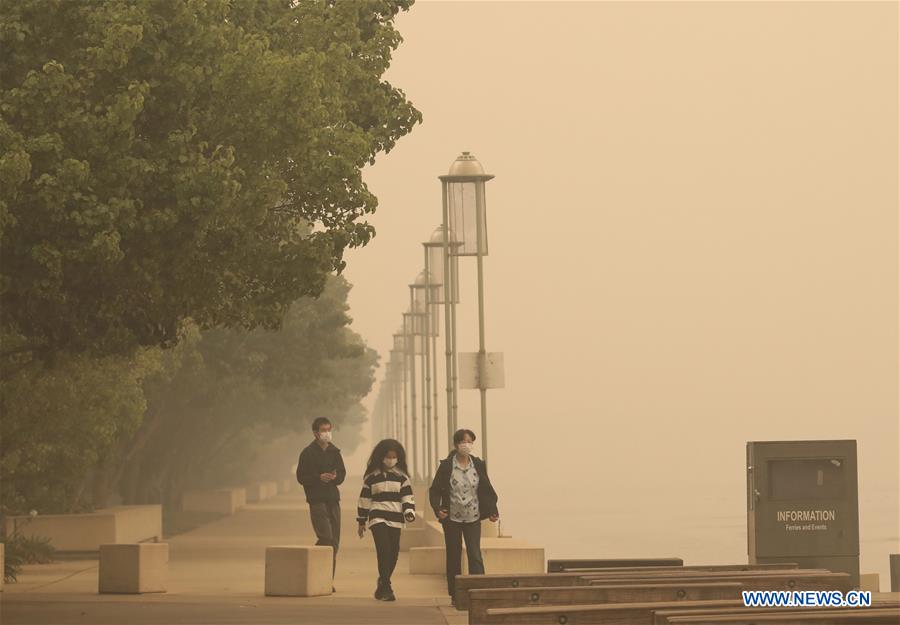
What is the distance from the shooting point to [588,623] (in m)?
12.4

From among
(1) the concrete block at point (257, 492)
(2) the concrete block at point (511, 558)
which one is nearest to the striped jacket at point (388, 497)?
(2) the concrete block at point (511, 558)

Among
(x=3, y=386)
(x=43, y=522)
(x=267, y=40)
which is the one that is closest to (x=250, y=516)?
(x=43, y=522)

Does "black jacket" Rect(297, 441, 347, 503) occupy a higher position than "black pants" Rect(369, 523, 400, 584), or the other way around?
"black jacket" Rect(297, 441, 347, 503)

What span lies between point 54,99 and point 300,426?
2719 inches

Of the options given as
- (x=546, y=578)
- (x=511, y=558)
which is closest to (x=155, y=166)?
(x=546, y=578)

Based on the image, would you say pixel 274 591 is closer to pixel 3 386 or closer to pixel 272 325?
pixel 272 325

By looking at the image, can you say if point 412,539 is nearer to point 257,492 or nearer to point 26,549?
point 26,549

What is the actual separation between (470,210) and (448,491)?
27.6 ft

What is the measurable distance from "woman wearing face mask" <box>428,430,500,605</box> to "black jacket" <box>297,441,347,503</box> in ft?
7.11

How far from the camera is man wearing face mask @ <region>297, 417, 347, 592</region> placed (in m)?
22.0

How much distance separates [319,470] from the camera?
2206 centimetres

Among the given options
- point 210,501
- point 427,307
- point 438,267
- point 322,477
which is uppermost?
point 438,267

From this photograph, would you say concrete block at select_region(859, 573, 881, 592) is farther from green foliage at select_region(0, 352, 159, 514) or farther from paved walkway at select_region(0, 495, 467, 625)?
green foliage at select_region(0, 352, 159, 514)
